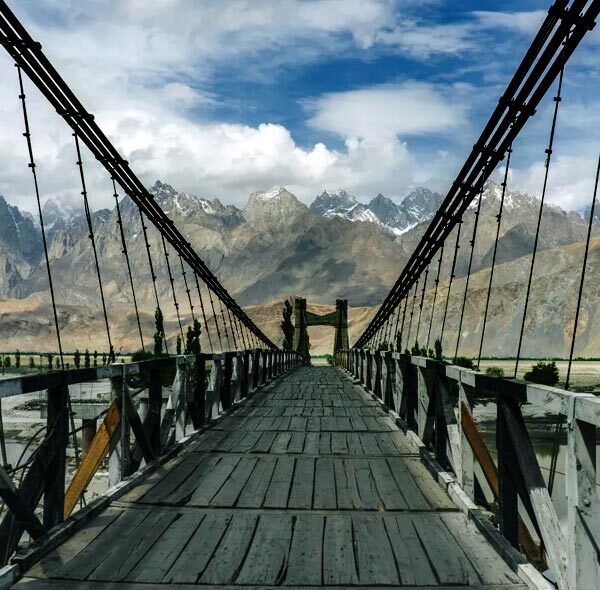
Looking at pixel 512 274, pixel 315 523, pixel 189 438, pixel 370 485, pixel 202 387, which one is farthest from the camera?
pixel 512 274

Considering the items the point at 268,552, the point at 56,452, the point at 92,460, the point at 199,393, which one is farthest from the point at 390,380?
the point at 56,452

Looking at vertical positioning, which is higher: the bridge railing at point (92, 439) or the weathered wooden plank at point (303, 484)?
the bridge railing at point (92, 439)

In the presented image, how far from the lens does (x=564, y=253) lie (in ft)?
495

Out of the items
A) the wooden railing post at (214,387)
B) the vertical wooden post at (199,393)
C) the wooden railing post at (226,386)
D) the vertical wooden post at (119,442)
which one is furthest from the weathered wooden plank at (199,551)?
the wooden railing post at (226,386)

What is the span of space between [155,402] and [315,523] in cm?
217

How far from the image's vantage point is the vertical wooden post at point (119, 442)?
5.31m

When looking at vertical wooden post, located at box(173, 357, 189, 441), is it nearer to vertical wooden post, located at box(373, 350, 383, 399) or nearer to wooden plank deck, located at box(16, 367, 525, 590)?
wooden plank deck, located at box(16, 367, 525, 590)

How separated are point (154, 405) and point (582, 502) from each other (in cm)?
419

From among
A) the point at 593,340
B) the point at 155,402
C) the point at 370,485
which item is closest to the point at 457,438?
the point at 370,485

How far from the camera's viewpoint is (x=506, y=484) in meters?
4.17

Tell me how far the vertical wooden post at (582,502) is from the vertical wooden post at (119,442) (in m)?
3.21

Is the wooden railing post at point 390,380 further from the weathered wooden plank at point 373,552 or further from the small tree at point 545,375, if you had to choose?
the small tree at point 545,375

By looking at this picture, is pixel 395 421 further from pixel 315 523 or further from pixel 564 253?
pixel 564 253

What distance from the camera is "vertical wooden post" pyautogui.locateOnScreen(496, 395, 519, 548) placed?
13.2 ft
